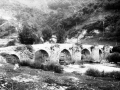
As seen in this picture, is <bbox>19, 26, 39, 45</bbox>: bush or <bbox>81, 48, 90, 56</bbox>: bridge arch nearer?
<bbox>19, 26, 39, 45</bbox>: bush

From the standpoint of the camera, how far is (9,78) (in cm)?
1055

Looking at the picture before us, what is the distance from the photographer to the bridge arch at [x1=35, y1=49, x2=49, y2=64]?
1710 centimetres

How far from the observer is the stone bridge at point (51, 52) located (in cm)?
1458

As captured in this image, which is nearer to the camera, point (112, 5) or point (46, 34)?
point (46, 34)

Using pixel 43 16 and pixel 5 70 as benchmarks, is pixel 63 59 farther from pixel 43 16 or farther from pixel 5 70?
pixel 43 16

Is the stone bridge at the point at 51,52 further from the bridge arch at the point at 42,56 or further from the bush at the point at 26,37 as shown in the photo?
the bush at the point at 26,37

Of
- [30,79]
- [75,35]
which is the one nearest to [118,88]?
[30,79]

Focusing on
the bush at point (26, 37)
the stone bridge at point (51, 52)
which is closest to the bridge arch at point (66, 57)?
the stone bridge at point (51, 52)

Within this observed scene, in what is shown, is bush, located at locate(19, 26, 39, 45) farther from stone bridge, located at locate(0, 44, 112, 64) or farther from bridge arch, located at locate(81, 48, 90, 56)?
bridge arch, located at locate(81, 48, 90, 56)

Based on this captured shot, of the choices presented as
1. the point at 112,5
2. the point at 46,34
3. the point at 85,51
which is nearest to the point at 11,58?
the point at 85,51

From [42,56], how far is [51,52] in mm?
1178

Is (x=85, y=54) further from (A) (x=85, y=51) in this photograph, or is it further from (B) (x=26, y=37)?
(B) (x=26, y=37)

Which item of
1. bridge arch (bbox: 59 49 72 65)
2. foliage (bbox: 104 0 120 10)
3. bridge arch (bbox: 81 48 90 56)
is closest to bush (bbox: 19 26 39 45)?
bridge arch (bbox: 59 49 72 65)

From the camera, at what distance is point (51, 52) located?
17.7m
